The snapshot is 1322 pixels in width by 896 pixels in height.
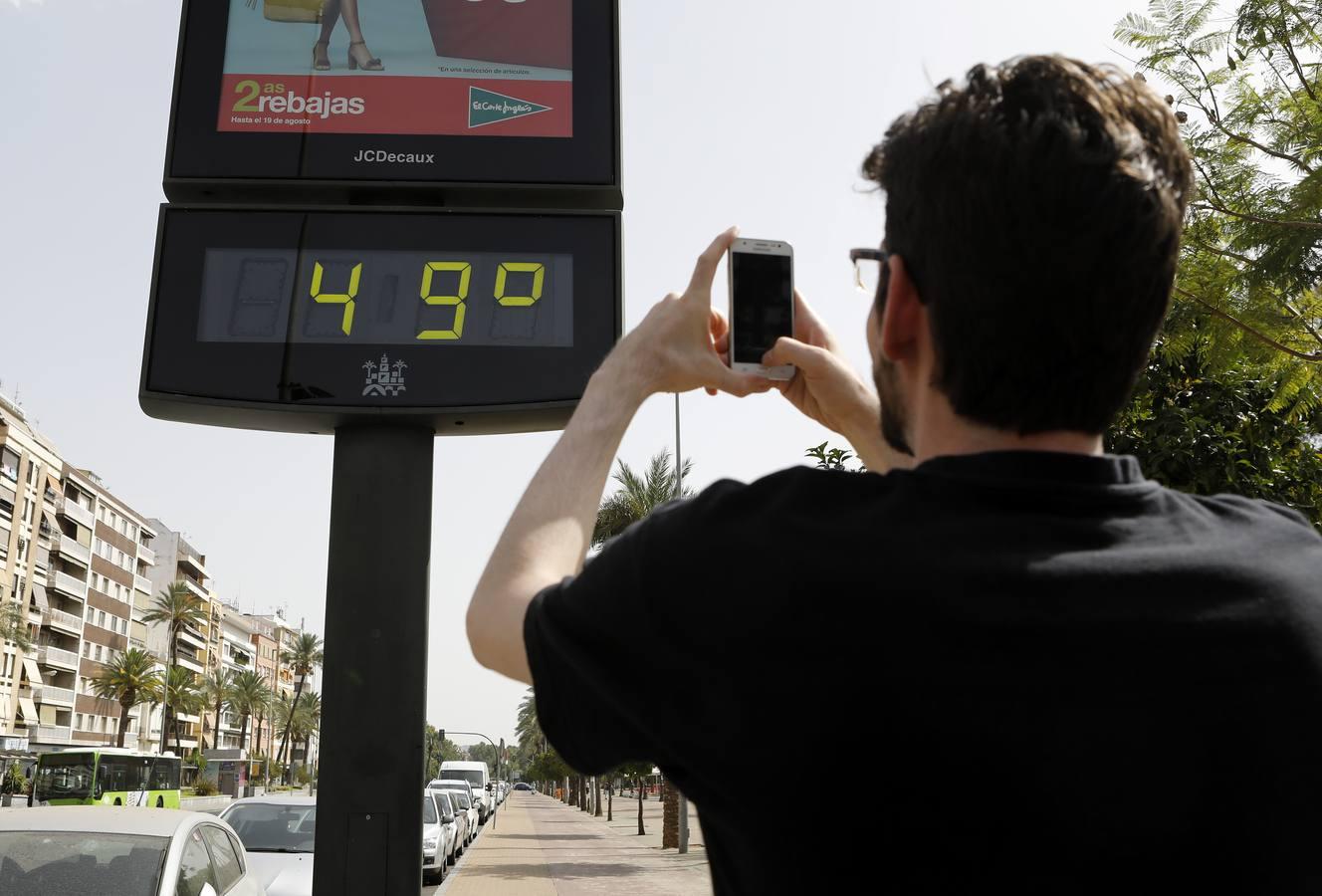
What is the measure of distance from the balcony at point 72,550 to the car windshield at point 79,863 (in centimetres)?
7686

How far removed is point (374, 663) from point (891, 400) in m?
2.75

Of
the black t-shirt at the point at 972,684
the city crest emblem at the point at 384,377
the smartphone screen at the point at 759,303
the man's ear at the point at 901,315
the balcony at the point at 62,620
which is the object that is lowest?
the black t-shirt at the point at 972,684

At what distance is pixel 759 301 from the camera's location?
6.12 feet

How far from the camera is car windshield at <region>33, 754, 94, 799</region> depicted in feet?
105

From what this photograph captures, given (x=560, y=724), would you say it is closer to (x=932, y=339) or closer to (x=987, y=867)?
(x=987, y=867)

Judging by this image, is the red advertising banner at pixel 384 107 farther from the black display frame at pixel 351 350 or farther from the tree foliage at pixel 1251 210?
the tree foliage at pixel 1251 210

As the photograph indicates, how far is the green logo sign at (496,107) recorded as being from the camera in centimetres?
414

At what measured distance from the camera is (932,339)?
1205mm

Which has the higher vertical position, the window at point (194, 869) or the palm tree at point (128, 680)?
the palm tree at point (128, 680)

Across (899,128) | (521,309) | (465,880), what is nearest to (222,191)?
(521,309)

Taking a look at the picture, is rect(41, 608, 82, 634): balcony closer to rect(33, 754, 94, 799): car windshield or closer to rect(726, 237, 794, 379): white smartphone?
rect(33, 754, 94, 799): car windshield

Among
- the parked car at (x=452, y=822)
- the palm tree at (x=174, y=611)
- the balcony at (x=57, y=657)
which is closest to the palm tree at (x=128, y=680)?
the balcony at (x=57, y=657)

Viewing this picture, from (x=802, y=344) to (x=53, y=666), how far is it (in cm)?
8416

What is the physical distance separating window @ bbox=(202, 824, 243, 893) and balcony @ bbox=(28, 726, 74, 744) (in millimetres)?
71511
